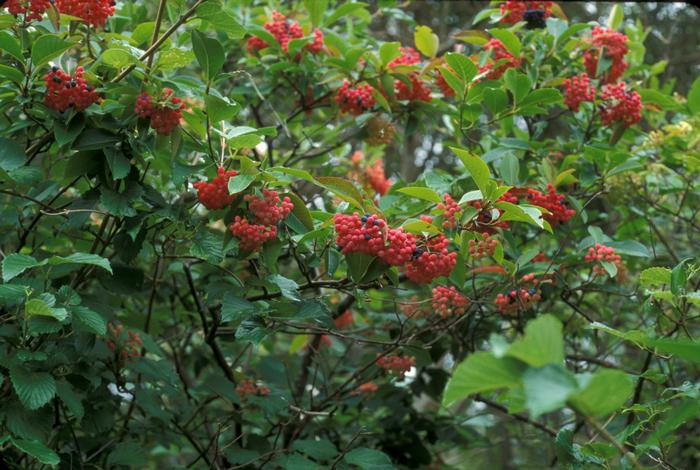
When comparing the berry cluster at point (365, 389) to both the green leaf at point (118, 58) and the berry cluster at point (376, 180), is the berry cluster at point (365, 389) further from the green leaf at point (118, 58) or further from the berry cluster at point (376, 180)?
the green leaf at point (118, 58)

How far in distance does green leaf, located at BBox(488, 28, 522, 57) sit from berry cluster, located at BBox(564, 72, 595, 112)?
0.25 meters

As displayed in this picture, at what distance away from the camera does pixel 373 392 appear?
3.73 metres

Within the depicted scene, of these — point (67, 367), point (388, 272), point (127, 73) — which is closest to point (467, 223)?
point (388, 272)

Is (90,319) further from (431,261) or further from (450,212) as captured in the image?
(450,212)

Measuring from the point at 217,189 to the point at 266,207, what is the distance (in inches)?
6.2

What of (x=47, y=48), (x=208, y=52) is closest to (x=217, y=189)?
(x=208, y=52)

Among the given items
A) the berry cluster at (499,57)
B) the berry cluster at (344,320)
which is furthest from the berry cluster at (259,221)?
the berry cluster at (344,320)

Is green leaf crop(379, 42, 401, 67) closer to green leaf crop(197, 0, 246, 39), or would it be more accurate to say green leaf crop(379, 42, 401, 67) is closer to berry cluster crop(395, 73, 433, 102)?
berry cluster crop(395, 73, 433, 102)

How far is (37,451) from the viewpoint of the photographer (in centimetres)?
215

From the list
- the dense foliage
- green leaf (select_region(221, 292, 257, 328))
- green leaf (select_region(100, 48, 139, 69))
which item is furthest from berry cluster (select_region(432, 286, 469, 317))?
green leaf (select_region(100, 48, 139, 69))

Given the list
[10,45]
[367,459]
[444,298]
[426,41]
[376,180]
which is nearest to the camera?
[10,45]

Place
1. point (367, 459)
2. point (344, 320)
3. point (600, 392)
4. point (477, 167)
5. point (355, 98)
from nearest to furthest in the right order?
point (600, 392) < point (477, 167) < point (367, 459) < point (355, 98) < point (344, 320)

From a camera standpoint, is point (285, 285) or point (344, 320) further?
point (344, 320)

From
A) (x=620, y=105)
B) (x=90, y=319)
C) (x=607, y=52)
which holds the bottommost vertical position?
(x=90, y=319)
